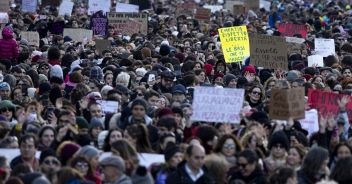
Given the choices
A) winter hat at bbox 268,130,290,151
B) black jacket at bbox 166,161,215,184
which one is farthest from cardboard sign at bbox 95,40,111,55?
black jacket at bbox 166,161,215,184

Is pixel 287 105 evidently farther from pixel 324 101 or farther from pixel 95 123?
pixel 95 123

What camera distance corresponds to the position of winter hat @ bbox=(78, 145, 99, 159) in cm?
1402

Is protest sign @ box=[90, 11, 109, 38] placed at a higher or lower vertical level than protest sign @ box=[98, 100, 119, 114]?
higher

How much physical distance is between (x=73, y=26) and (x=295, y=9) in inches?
761

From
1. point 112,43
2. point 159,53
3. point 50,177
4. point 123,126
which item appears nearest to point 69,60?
point 159,53

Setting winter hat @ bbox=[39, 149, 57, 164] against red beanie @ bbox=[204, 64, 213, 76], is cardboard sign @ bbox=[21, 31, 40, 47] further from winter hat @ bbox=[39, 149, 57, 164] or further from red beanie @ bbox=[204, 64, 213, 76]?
winter hat @ bbox=[39, 149, 57, 164]

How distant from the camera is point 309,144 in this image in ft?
52.6

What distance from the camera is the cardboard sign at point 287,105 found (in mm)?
16125

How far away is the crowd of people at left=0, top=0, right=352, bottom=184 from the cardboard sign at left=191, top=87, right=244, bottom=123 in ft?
0.37

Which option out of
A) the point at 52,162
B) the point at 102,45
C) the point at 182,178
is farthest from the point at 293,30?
the point at 182,178

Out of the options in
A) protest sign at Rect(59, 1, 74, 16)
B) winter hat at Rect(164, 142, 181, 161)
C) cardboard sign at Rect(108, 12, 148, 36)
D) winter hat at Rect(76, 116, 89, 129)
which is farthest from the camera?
protest sign at Rect(59, 1, 74, 16)

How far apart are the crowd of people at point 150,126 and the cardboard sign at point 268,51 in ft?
0.62

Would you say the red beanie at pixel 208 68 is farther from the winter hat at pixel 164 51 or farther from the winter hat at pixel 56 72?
the winter hat at pixel 56 72

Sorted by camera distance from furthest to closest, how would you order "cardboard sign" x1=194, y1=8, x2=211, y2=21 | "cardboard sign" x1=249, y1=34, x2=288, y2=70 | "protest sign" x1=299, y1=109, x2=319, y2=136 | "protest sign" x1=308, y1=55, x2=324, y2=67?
"cardboard sign" x1=194, y1=8, x2=211, y2=21, "protest sign" x1=308, y1=55, x2=324, y2=67, "cardboard sign" x1=249, y1=34, x2=288, y2=70, "protest sign" x1=299, y1=109, x2=319, y2=136
